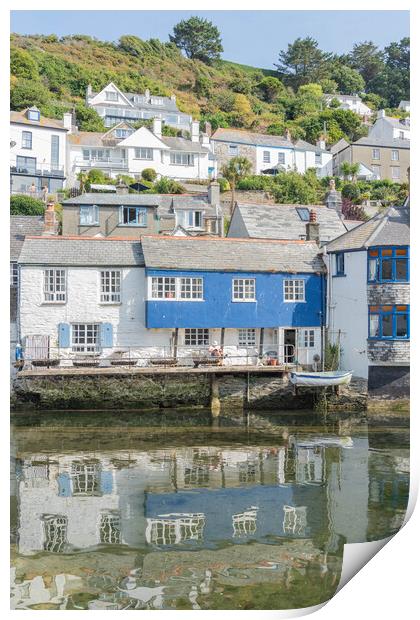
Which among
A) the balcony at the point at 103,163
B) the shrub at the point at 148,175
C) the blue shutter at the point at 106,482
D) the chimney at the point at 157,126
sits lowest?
the blue shutter at the point at 106,482

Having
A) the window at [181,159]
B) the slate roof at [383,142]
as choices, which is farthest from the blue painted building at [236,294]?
the slate roof at [383,142]

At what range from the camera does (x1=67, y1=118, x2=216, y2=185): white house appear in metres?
30.1

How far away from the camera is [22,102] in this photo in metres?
25.5

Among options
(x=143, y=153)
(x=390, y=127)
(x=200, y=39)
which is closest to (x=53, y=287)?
(x=200, y=39)

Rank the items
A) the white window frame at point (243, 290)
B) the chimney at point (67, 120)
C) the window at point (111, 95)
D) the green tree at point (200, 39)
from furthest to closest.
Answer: the window at point (111, 95)
the chimney at point (67, 120)
the white window frame at point (243, 290)
the green tree at point (200, 39)

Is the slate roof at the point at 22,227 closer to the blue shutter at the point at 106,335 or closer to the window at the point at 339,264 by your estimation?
the blue shutter at the point at 106,335

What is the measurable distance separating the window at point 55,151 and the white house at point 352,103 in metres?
11.8

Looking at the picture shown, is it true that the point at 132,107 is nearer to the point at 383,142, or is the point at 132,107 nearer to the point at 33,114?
the point at 383,142

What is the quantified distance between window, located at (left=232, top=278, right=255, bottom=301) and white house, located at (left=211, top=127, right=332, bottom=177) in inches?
643

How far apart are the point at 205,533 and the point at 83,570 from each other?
178cm

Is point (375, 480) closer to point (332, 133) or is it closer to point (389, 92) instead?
point (389, 92)

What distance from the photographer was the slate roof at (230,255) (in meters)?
17.9

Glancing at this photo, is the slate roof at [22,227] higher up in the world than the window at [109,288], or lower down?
higher up

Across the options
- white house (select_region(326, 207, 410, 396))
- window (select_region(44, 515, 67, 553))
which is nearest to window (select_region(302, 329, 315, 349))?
white house (select_region(326, 207, 410, 396))
